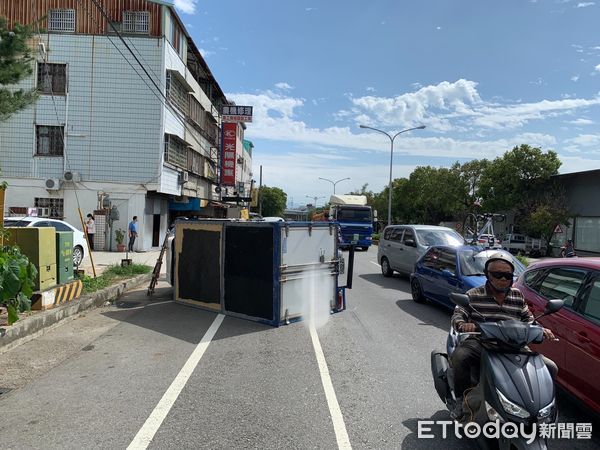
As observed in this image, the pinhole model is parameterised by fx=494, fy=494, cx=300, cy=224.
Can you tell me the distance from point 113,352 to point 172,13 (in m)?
21.9

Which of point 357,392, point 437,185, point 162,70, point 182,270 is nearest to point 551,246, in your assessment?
point 437,185

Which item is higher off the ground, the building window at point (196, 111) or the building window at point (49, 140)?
the building window at point (196, 111)

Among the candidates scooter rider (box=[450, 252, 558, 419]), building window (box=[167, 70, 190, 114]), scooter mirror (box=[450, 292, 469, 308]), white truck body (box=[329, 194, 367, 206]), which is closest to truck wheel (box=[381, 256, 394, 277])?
scooter rider (box=[450, 252, 558, 419])

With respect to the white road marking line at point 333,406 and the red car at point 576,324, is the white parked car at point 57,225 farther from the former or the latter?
the red car at point 576,324

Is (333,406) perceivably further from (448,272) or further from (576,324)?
(448,272)

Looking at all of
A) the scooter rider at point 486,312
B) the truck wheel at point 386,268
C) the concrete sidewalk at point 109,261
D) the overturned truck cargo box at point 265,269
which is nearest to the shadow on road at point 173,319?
the overturned truck cargo box at point 265,269

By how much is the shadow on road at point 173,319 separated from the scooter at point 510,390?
4684mm

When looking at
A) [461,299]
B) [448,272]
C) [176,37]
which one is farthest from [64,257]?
[176,37]

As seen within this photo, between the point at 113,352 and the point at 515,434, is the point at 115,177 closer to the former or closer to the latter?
the point at 113,352

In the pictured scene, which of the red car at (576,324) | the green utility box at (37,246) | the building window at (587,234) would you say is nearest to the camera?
the red car at (576,324)

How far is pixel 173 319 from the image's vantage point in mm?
8828

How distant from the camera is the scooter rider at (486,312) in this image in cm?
376

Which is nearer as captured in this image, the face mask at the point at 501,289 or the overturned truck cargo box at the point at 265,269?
the face mask at the point at 501,289

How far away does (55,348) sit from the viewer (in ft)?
22.5
